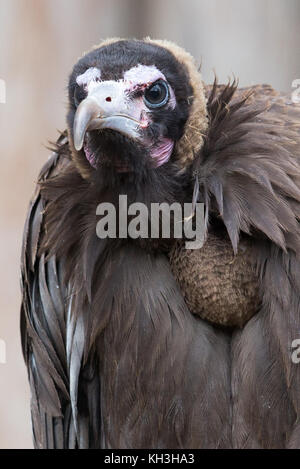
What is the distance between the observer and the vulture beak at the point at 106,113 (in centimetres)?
334

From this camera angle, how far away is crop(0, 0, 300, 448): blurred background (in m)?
6.44

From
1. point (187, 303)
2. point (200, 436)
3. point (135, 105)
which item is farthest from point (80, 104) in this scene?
point (200, 436)

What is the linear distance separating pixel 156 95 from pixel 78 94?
11.3 inches

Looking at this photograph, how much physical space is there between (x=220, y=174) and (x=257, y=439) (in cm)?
99

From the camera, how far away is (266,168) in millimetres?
3600
